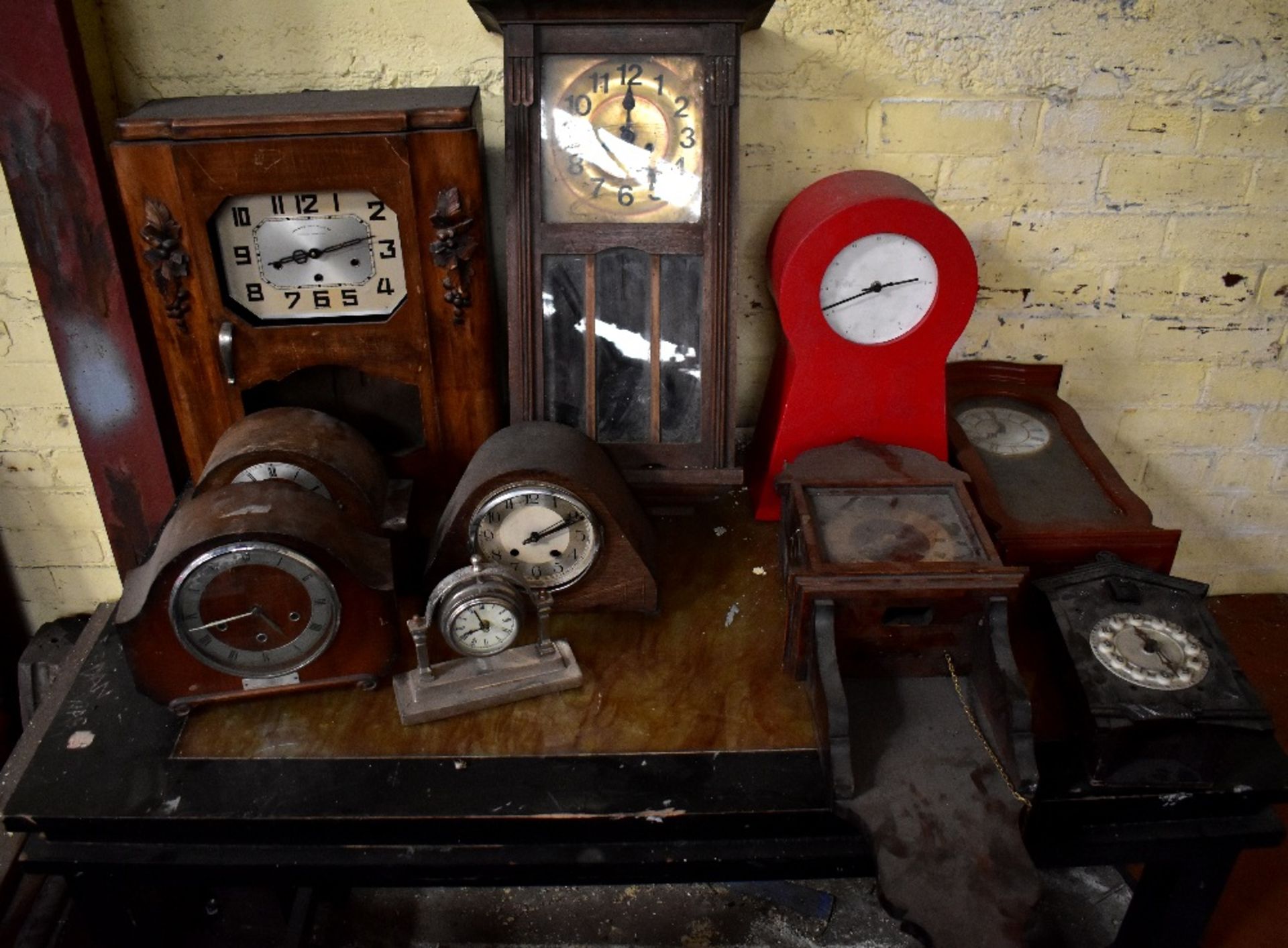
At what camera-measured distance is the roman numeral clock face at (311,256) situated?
1.76 m

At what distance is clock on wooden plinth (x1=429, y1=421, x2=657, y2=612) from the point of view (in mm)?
1669

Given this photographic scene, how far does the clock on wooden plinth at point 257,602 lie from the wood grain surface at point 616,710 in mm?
66

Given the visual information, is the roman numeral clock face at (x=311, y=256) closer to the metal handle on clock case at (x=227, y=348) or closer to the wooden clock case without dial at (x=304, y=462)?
the metal handle on clock case at (x=227, y=348)

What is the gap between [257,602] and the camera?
1.55 metres

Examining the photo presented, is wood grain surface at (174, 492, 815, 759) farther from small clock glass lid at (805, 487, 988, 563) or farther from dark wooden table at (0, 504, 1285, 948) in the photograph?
small clock glass lid at (805, 487, 988, 563)

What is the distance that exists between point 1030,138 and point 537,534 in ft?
4.13

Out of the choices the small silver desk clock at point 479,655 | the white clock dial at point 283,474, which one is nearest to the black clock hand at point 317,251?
the white clock dial at point 283,474

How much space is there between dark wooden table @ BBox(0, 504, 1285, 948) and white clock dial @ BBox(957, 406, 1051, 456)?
677 mm

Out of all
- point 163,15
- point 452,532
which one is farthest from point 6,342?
point 452,532

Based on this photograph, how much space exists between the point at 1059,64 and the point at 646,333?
3.12ft

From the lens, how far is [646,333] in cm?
191

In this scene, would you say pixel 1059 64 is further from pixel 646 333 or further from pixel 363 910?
pixel 363 910

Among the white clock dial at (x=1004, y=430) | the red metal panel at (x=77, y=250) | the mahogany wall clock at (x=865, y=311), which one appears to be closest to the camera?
the red metal panel at (x=77, y=250)

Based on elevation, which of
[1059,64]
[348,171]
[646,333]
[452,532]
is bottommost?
[452,532]
